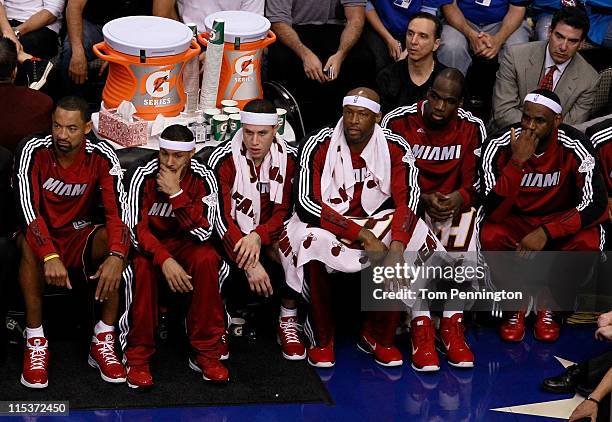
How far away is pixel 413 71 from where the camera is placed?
20.4 ft

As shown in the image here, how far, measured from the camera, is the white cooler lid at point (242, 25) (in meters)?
5.84

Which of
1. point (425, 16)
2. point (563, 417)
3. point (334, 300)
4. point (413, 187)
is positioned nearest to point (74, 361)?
point (334, 300)

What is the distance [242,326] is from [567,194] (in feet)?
5.52

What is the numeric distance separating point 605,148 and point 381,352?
5.02ft

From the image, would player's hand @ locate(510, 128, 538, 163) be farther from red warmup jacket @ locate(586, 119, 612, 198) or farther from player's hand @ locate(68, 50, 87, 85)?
player's hand @ locate(68, 50, 87, 85)

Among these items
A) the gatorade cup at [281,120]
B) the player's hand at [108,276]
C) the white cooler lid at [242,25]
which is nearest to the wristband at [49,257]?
the player's hand at [108,276]

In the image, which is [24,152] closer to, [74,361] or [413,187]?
[74,361]

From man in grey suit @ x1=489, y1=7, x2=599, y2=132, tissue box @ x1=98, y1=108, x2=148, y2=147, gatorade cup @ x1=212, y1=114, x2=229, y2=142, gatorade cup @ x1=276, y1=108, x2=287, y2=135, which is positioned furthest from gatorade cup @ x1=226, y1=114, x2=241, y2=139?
man in grey suit @ x1=489, y1=7, x2=599, y2=132

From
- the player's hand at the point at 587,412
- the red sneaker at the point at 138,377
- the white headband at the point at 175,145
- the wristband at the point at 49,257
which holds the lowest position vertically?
the red sneaker at the point at 138,377

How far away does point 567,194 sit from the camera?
570 cm

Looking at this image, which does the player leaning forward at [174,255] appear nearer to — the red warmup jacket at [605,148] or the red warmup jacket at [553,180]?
the red warmup jacket at [553,180]

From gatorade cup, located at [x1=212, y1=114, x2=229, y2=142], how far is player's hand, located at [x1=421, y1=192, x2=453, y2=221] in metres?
1.02

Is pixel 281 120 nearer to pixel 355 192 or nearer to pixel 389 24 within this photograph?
pixel 355 192

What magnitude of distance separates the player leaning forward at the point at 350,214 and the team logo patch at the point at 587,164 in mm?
795
